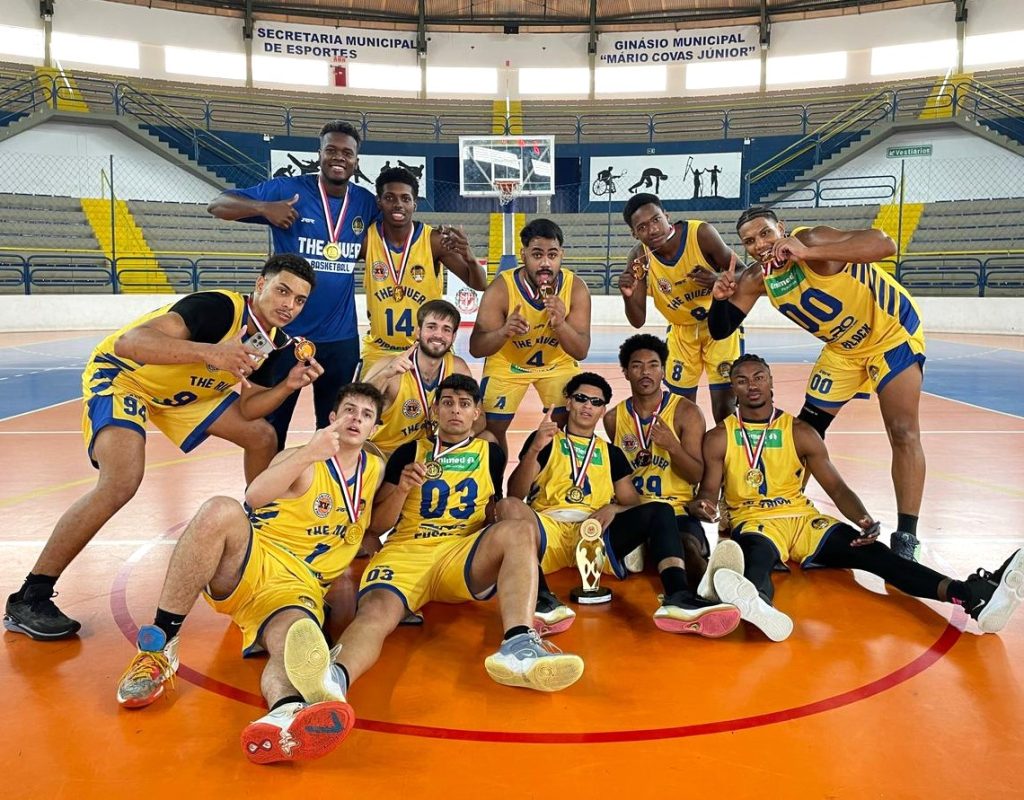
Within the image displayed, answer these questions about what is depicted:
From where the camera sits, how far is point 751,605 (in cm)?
323

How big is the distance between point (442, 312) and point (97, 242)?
2032cm

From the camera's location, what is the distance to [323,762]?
2.40 metres

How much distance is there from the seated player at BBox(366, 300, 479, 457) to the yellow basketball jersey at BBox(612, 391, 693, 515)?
40.3 inches

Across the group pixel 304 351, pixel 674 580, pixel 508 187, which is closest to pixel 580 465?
pixel 674 580

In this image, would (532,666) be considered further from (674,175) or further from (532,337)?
(674,175)

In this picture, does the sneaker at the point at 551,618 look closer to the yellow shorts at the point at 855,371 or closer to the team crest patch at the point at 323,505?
the team crest patch at the point at 323,505

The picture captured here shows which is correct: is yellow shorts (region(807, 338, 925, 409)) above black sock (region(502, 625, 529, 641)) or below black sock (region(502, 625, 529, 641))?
above

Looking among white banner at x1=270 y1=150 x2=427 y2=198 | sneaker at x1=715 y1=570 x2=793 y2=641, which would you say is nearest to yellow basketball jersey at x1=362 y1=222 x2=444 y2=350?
sneaker at x1=715 y1=570 x2=793 y2=641

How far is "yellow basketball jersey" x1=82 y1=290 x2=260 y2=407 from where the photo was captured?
355 centimetres

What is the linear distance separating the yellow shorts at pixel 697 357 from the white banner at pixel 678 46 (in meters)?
25.7

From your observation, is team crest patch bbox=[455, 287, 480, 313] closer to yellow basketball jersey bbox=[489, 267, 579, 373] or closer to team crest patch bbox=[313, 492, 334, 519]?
yellow basketball jersey bbox=[489, 267, 579, 373]

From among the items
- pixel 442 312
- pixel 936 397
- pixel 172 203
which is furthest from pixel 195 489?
pixel 172 203

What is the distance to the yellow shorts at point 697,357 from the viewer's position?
5.23 m

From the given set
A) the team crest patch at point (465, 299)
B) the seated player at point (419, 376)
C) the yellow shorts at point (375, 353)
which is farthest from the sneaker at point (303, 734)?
the team crest patch at point (465, 299)
